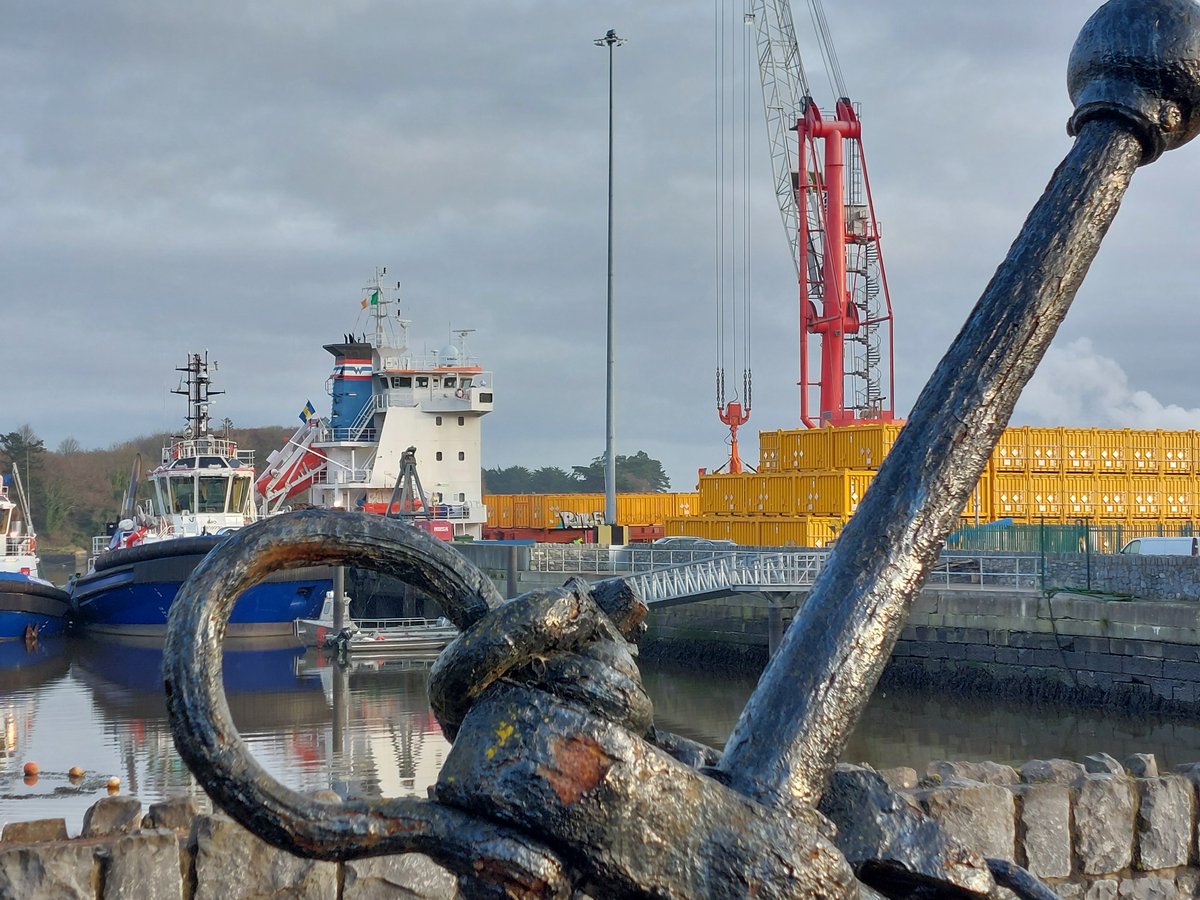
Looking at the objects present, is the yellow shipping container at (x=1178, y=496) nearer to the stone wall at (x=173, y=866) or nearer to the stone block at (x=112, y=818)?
the stone wall at (x=173, y=866)

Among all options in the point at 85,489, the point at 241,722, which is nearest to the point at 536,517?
the point at 241,722

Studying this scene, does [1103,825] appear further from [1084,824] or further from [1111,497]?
[1111,497]

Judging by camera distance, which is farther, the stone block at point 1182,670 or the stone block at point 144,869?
the stone block at point 1182,670

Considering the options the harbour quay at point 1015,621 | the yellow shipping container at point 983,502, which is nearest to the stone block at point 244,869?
the harbour quay at point 1015,621

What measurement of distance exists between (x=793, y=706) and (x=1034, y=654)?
17332mm

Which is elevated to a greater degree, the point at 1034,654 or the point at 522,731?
the point at 522,731

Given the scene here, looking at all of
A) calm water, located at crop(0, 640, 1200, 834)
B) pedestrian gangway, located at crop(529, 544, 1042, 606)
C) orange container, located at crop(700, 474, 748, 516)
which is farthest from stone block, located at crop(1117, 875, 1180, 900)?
orange container, located at crop(700, 474, 748, 516)

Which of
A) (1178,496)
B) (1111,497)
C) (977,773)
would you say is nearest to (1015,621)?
(1111,497)

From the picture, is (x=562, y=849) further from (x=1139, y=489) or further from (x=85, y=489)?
(x=85, y=489)

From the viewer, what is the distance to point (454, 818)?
1833 millimetres

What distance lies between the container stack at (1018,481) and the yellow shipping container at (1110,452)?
0.07ft

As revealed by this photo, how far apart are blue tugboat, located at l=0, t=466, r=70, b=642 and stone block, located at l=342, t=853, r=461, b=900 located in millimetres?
29150

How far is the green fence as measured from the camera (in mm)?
19547

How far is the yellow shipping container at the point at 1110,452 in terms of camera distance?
27.5 metres
